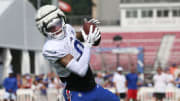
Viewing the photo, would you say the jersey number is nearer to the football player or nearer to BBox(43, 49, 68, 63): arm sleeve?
the football player

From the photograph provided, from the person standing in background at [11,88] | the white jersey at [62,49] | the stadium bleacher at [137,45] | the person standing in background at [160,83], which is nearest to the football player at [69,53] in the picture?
the white jersey at [62,49]

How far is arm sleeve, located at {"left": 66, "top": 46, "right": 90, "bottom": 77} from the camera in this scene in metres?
4.29

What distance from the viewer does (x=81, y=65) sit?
430 centimetres

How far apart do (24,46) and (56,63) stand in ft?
65.8

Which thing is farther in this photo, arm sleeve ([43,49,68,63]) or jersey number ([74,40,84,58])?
jersey number ([74,40,84,58])

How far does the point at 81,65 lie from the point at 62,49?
0.27 metres

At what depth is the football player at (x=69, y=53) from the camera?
4.34 m

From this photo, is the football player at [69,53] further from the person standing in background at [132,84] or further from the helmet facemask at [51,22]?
the person standing in background at [132,84]

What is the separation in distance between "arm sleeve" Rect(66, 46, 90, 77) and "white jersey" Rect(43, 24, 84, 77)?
14 cm

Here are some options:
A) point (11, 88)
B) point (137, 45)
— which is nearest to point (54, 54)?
point (11, 88)

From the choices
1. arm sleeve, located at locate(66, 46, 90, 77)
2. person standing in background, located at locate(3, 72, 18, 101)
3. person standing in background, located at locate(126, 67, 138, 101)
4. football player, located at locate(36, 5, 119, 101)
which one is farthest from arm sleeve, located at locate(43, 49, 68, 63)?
person standing in background, located at locate(3, 72, 18, 101)

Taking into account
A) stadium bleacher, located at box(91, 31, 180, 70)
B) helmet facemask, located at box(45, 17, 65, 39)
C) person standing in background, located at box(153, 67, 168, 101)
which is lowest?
stadium bleacher, located at box(91, 31, 180, 70)

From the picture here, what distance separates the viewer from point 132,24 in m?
48.1

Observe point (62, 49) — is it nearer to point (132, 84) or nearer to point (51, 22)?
point (51, 22)
